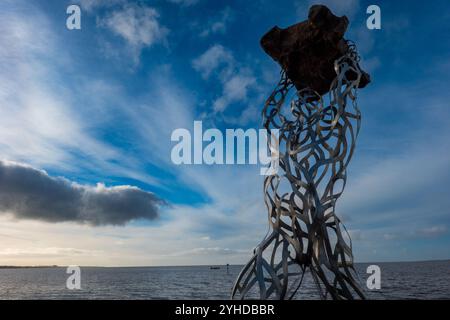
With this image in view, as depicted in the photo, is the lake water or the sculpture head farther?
the lake water

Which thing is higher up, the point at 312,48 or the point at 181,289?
the point at 312,48

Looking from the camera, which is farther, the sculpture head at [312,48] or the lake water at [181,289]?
the lake water at [181,289]

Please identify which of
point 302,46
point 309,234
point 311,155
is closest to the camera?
point 309,234

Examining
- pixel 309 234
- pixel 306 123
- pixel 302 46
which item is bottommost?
pixel 309 234

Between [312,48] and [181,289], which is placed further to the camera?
[181,289]

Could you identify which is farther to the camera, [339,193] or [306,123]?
[306,123]

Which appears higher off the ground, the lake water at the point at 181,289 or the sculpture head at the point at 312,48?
the sculpture head at the point at 312,48

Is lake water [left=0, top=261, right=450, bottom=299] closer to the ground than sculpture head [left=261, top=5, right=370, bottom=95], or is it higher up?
closer to the ground
